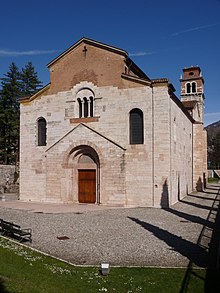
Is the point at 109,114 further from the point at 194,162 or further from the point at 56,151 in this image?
the point at 194,162

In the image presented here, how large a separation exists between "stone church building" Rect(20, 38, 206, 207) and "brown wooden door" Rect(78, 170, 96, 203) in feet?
0.23

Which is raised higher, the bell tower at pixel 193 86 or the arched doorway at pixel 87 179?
the bell tower at pixel 193 86

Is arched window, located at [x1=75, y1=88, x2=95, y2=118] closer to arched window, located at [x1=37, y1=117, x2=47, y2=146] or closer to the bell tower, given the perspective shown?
arched window, located at [x1=37, y1=117, x2=47, y2=146]

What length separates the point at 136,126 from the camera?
76.4 ft

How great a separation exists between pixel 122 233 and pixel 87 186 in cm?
1128

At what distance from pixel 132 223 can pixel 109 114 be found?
10.1m

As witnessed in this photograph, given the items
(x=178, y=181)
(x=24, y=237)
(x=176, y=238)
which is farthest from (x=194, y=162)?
(x=24, y=237)

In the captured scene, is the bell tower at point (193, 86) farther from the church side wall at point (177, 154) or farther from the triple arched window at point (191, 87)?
the church side wall at point (177, 154)

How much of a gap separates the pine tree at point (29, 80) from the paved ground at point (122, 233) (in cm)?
3635

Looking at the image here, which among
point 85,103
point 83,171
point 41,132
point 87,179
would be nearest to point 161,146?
point 87,179

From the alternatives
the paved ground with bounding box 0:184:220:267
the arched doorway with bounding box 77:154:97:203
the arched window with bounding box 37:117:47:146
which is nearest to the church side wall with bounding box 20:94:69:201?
the arched window with bounding box 37:117:47:146

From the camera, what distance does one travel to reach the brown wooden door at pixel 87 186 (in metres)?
24.7

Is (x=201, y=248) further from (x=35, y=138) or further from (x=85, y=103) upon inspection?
(x=35, y=138)

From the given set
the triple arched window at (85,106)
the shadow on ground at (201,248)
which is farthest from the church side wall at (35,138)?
the shadow on ground at (201,248)
